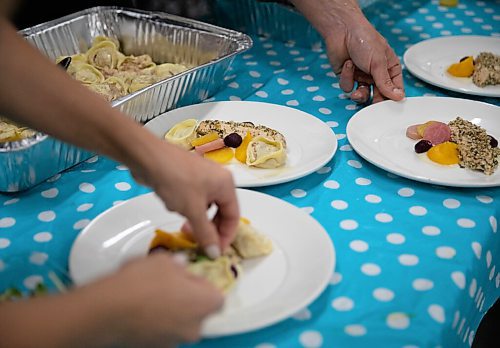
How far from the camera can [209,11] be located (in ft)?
7.00

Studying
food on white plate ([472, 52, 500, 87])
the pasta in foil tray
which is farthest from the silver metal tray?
food on white plate ([472, 52, 500, 87])

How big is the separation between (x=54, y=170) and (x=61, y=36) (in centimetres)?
63

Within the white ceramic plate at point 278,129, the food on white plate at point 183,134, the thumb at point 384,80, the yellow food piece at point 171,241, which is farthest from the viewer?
the thumb at point 384,80

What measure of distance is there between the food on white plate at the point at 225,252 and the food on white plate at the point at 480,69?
94cm

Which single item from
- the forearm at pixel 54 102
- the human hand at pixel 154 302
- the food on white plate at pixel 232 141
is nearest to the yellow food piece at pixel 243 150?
the food on white plate at pixel 232 141

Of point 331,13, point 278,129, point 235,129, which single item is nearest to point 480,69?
point 331,13

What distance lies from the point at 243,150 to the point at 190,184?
463 millimetres

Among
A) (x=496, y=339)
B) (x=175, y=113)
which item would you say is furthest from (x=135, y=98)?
(x=496, y=339)

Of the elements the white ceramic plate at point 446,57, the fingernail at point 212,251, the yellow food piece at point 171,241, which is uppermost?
the fingernail at point 212,251

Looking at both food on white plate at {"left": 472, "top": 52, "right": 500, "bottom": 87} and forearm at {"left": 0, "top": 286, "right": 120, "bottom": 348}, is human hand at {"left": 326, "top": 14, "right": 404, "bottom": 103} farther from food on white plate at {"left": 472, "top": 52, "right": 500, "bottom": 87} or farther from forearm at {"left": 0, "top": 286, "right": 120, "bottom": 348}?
forearm at {"left": 0, "top": 286, "right": 120, "bottom": 348}

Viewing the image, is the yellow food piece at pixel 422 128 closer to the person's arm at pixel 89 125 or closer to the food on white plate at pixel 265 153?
the food on white plate at pixel 265 153

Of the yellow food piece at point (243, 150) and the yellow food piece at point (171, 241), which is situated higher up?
the yellow food piece at point (171, 241)

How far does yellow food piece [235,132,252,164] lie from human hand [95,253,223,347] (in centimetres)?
56

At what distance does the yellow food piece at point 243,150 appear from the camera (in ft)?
4.42
